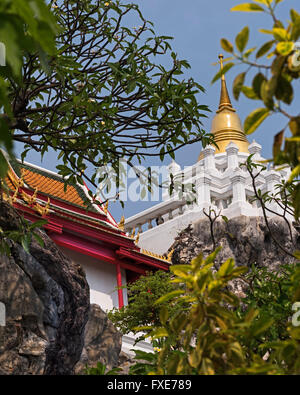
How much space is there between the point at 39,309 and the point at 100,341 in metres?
4.22

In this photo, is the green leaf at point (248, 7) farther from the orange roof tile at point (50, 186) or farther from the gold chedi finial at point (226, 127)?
the gold chedi finial at point (226, 127)

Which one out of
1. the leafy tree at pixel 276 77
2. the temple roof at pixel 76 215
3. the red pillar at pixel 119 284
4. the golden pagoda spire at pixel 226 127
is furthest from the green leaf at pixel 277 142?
the golden pagoda spire at pixel 226 127

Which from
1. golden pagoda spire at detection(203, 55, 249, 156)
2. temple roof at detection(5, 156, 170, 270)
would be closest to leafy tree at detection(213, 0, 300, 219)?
temple roof at detection(5, 156, 170, 270)

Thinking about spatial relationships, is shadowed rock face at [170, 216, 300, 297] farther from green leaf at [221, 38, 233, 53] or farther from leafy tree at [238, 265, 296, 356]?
green leaf at [221, 38, 233, 53]

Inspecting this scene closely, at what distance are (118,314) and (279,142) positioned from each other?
11.4 m

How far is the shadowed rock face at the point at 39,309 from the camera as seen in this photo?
5.59 metres

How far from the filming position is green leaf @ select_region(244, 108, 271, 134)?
226cm

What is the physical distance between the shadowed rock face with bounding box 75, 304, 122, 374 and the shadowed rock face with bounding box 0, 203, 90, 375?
10.2ft

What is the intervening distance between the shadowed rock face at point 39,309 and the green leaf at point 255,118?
384 centimetres

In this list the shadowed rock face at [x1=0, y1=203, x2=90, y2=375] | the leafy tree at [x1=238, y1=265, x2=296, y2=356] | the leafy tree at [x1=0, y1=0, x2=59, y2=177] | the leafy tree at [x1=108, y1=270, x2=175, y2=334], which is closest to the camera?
the leafy tree at [x1=0, y1=0, x2=59, y2=177]

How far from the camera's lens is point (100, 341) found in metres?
9.87

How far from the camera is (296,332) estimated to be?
238 centimetres
